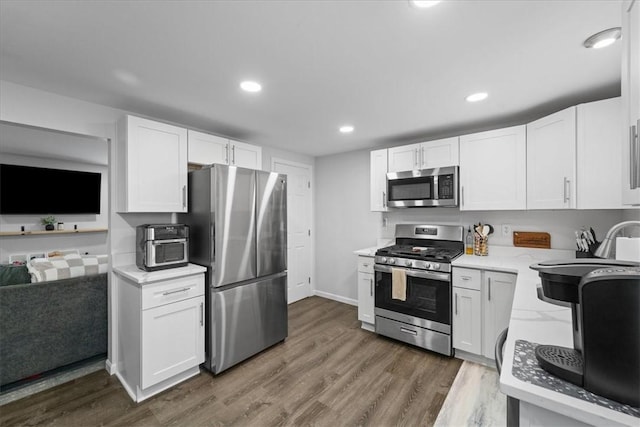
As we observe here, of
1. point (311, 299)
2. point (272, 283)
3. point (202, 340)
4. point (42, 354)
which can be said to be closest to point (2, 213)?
point (42, 354)

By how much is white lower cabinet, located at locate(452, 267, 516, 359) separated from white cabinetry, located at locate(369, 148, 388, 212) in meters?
1.18

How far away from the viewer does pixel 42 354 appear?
7.27ft

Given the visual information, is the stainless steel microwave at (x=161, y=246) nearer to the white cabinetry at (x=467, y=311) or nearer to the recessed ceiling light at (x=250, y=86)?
the recessed ceiling light at (x=250, y=86)

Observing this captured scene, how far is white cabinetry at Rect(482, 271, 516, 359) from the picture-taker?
2.34 meters

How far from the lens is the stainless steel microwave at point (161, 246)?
7.20 ft

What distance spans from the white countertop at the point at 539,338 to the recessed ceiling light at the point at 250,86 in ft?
6.81

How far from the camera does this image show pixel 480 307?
2.46 meters

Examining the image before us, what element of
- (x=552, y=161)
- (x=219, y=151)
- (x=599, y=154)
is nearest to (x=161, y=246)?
(x=219, y=151)

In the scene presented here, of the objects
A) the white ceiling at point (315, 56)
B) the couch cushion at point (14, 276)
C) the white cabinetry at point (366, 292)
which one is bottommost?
the white cabinetry at point (366, 292)

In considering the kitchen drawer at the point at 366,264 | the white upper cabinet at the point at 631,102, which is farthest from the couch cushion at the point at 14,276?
the white upper cabinet at the point at 631,102

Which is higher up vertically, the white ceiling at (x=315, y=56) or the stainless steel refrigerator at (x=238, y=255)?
the white ceiling at (x=315, y=56)

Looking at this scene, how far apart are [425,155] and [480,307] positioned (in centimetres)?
165

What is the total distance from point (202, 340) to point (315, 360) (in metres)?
1.06

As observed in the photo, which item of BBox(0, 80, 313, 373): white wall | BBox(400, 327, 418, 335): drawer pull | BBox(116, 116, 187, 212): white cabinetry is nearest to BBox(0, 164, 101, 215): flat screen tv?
BBox(0, 80, 313, 373): white wall
